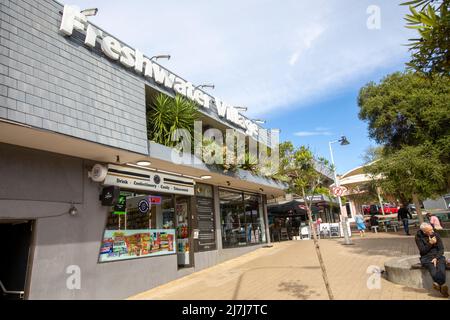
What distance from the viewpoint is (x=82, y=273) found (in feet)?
24.1

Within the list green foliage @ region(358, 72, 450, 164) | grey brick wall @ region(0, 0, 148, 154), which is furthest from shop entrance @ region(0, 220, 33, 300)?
green foliage @ region(358, 72, 450, 164)

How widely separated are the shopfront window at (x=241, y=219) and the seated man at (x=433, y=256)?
27.4 feet

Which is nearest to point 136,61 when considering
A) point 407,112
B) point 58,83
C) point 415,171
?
point 58,83

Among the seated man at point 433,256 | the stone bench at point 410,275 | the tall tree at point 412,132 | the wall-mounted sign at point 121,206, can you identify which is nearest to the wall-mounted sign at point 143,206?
the wall-mounted sign at point 121,206

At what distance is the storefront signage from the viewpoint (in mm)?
7232

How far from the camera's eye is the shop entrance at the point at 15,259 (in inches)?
266

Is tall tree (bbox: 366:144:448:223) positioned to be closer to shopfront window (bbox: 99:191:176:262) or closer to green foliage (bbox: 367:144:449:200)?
green foliage (bbox: 367:144:449:200)

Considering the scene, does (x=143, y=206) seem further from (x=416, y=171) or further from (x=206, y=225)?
(x=416, y=171)

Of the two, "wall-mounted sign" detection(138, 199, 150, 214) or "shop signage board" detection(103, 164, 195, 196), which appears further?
"wall-mounted sign" detection(138, 199, 150, 214)

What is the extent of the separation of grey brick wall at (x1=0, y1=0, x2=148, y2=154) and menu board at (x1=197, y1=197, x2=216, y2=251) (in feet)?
16.2

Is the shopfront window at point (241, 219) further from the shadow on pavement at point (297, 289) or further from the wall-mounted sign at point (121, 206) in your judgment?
the shadow on pavement at point (297, 289)

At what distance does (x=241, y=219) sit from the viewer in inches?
617

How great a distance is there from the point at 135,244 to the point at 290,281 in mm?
4496

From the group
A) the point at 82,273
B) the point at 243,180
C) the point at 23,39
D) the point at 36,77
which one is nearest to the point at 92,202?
the point at 82,273
